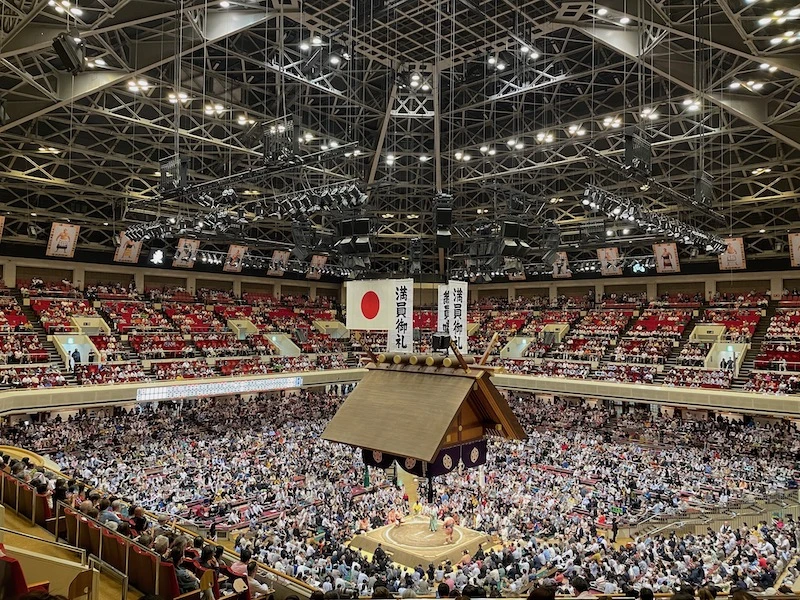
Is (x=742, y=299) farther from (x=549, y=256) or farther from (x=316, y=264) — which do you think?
(x=316, y=264)

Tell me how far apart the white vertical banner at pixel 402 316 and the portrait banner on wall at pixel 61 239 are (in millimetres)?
20676

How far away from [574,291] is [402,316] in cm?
2948

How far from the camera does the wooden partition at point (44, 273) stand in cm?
2866

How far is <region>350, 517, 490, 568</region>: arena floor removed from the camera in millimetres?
13852

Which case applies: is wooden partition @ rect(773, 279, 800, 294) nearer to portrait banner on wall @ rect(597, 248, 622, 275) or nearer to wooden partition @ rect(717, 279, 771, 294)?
wooden partition @ rect(717, 279, 771, 294)

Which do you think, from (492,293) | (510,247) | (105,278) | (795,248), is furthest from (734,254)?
(105,278)

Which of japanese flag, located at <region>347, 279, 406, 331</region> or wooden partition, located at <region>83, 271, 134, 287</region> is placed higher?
wooden partition, located at <region>83, 271, 134, 287</region>

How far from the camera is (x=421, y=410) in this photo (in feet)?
21.1

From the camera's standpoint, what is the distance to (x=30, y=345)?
23.2m

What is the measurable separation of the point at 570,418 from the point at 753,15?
20033mm

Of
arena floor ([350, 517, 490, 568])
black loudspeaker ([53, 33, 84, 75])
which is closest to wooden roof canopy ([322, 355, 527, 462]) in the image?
black loudspeaker ([53, 33, 84, 75])

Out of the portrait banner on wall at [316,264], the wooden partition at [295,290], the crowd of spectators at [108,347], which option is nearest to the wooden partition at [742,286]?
the portrait banner on wall at [316,264]

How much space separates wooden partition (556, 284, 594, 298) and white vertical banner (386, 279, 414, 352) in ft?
94.5

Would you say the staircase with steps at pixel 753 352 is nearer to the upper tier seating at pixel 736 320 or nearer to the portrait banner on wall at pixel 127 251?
the upper tier seating at pixel 736 320
